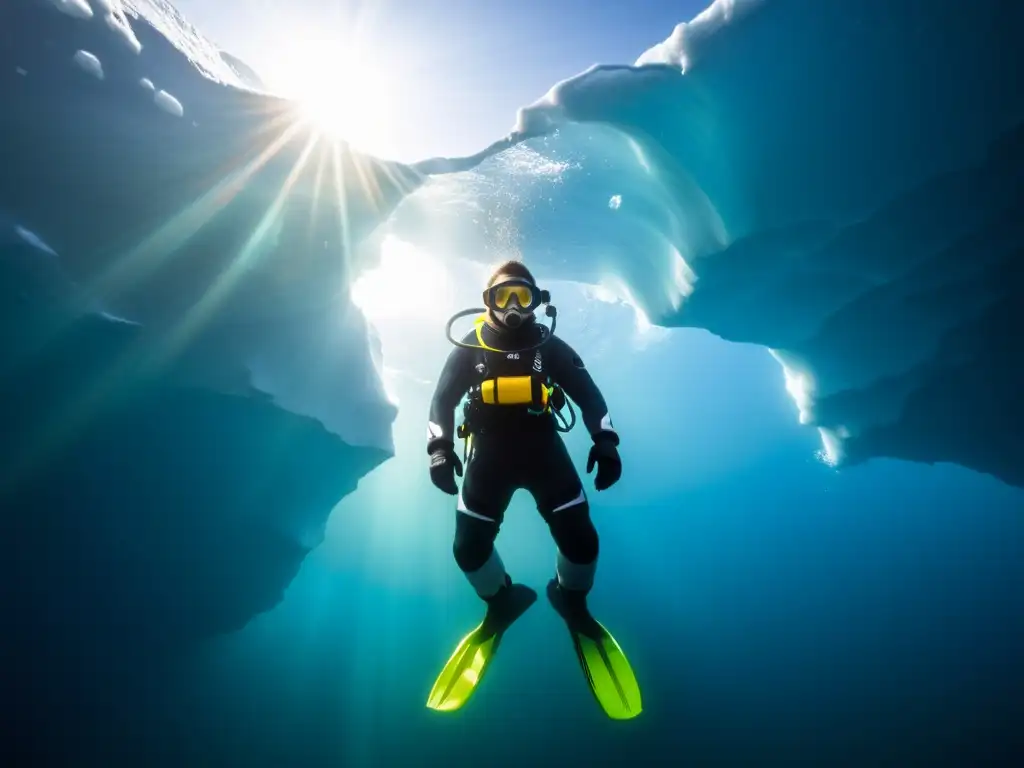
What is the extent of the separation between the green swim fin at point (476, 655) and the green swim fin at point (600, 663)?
248mm

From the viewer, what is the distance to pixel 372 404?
9000 mm

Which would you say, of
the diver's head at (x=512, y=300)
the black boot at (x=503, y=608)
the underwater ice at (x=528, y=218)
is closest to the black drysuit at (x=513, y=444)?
the diver's head at (x=512, y=300)

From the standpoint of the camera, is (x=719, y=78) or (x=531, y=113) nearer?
(x=719, y=78)

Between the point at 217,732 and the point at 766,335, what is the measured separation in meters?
19.9

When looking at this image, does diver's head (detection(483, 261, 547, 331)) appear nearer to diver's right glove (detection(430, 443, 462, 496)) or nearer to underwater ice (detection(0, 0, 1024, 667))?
diver's right glove (detection(430, 443, 462, 496))

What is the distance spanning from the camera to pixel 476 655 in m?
2.78

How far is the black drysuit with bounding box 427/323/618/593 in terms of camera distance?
2.39 meters

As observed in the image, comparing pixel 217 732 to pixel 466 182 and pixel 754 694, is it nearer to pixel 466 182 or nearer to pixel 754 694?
pixel 466 182

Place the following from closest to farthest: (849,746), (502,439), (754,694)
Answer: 1. (502,439)
2. (849,746)
3. (754,694)

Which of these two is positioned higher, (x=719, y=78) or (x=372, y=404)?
(x=719, y=78)

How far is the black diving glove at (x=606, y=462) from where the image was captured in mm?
2287

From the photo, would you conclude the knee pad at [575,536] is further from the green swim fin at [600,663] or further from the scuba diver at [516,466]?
the green swim fin at [600,663]

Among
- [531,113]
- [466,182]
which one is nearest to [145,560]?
[466,182]

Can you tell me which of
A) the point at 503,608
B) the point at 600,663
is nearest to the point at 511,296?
the point at 503,608
